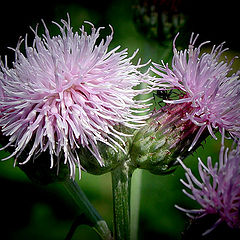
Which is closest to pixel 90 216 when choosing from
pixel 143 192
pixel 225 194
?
pixel 225 194

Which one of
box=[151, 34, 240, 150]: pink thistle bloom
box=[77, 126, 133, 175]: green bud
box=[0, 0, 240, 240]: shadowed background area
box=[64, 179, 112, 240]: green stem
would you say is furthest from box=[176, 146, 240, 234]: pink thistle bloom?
box=[0, 0, 240, 240]: shadowed background area

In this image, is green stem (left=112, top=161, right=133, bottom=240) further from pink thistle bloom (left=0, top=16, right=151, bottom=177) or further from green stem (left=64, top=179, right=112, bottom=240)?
pink thistle bloom (left=0, top=16, right=151, bottom=177)

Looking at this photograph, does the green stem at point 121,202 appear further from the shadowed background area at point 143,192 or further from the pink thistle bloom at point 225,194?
the shadowed background area at point 143,192

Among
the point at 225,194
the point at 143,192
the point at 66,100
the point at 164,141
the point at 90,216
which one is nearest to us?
the point at 225,194

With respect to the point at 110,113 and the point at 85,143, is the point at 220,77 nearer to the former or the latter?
the point at 110,113

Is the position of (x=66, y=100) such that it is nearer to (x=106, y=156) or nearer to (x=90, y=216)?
(x=106, y=156)
